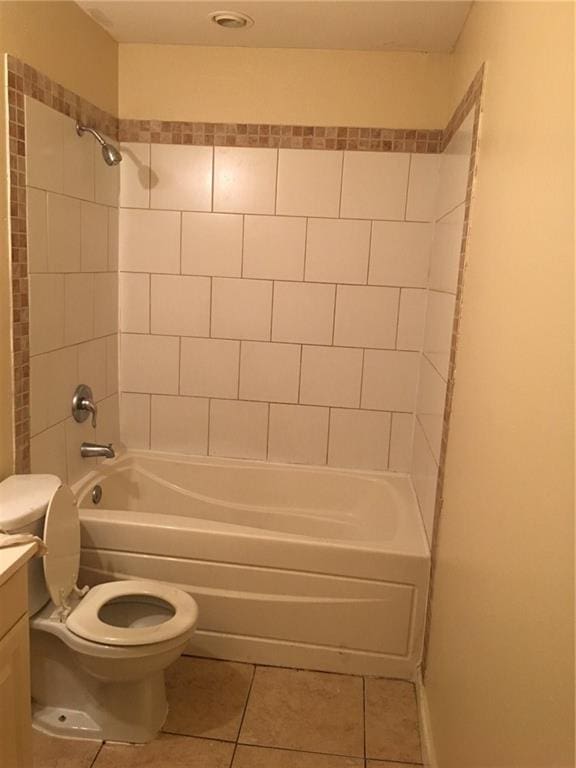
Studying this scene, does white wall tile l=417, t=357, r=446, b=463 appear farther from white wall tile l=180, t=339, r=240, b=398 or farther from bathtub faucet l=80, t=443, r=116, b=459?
bathtub faucet l=80, t=443, r=116, b=459

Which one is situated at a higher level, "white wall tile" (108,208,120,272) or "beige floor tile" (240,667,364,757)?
"white wall tile" (108,208,120,272)

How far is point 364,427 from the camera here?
9.52ft

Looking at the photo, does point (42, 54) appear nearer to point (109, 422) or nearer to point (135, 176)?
point (135, 176)

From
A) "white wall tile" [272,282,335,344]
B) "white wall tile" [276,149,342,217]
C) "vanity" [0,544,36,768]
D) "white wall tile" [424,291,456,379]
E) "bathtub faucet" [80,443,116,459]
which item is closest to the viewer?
"vanity" [0,544,36,768]

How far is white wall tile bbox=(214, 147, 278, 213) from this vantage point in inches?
108

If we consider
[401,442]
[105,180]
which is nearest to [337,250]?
[401,442]

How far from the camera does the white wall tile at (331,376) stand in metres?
2.86

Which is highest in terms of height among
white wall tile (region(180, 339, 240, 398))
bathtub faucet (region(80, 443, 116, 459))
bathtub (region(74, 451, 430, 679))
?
white wall tile (region(180, 339, 240, 398))

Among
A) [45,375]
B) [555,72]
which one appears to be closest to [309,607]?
[45,375]

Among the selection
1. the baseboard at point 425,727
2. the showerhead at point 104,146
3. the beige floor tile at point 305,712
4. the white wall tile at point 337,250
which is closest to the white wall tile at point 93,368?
the showerhead at point 104,146

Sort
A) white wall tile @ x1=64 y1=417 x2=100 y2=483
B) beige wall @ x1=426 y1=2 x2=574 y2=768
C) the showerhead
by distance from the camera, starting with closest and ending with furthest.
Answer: beige wall @ x1=426 y1=2 x2=574 y2=768 → the showerhead → white wall tile @ x1=64 y1=417 x2=100 y2=483

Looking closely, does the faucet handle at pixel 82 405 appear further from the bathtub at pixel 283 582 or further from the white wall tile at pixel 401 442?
the white wall tile at pixel 401 442

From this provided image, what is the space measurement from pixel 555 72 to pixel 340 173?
1636mm

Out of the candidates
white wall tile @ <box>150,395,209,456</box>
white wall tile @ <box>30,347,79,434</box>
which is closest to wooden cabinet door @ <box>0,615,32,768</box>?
white wall tile @ <box>30,347,79,434</box>
